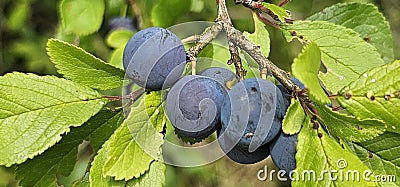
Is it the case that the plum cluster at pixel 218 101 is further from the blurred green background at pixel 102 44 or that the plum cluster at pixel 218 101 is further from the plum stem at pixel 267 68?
the blurred green background at pixel 102 44

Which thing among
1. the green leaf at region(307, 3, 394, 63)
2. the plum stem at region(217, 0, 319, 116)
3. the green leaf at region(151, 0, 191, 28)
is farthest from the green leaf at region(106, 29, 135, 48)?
the plum stem at region(217, 0, 319, 116)

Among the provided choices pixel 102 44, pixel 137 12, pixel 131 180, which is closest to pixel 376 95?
pixel 131 180

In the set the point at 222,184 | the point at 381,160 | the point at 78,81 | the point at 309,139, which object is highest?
the point at 78,81

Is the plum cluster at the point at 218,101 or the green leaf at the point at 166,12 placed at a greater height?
the green leaf at the point at 166,12

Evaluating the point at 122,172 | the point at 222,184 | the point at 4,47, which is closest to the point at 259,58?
the point at 122,172

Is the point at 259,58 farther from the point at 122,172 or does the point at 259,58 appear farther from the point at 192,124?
the point at 122,172

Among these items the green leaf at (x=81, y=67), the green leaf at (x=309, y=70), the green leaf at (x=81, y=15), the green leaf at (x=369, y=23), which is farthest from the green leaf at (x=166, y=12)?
the green leaf at (x=309, y=70)

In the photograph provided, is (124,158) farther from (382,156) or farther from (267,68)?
(382,156)
